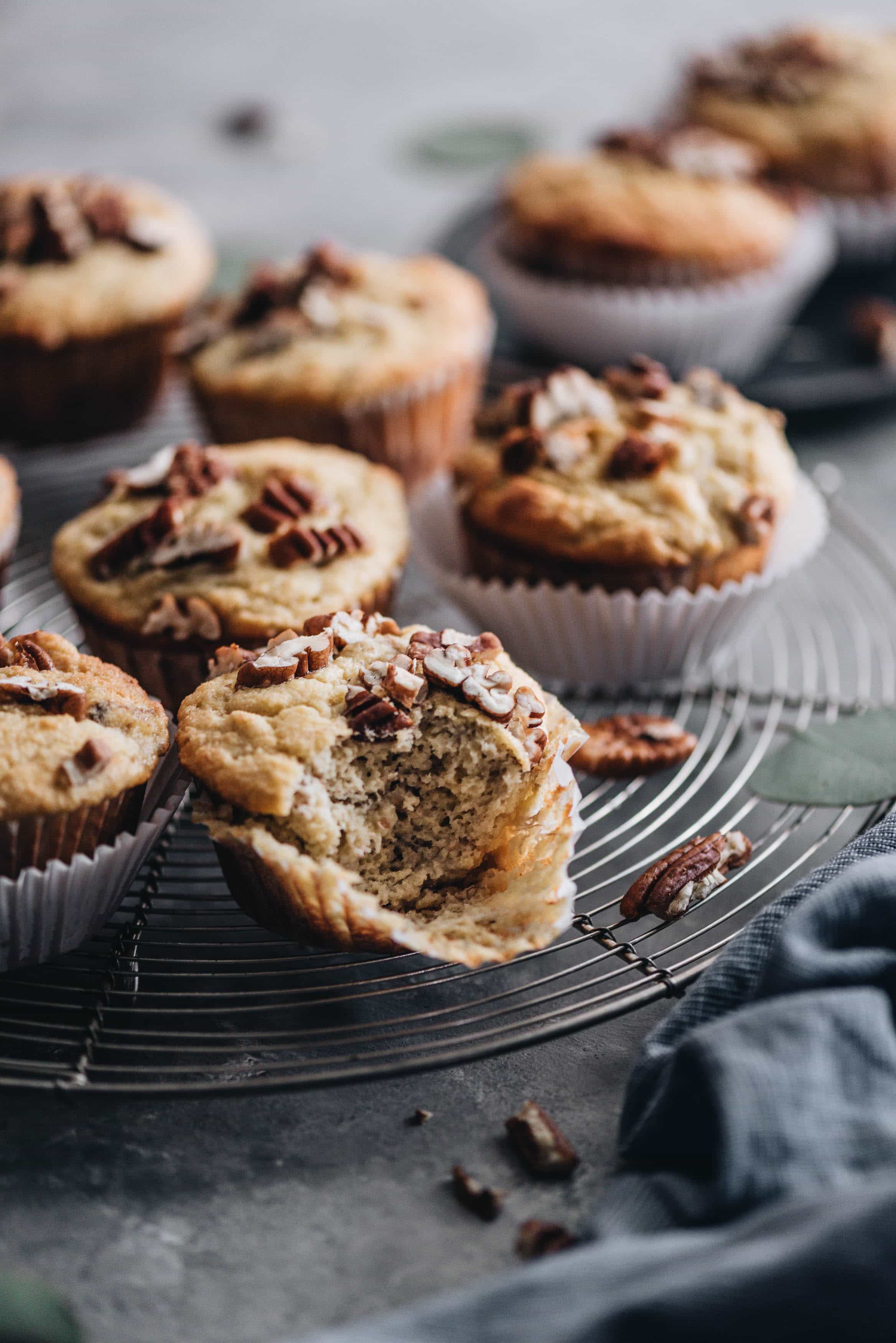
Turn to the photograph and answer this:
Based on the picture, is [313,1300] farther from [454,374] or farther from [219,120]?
[219,120]

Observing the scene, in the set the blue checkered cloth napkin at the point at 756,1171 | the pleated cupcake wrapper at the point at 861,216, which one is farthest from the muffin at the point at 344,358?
the blue checkered cloth napkin at the point at 756,1171

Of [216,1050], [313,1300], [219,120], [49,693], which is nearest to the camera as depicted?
[313,1300]

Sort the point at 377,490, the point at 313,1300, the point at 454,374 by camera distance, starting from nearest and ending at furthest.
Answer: the point at 313,1300
the point at 377,490
the point at 454,374

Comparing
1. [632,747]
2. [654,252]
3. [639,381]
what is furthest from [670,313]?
[632,747]

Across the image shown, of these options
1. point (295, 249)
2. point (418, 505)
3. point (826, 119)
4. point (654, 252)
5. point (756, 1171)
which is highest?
point (826, 119)

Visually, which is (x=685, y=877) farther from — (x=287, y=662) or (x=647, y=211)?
(x=647, y=211)

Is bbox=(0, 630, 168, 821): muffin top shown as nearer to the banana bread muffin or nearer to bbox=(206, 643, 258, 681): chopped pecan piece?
bbox=(206, 643, 258, 681): chopped pecan piece

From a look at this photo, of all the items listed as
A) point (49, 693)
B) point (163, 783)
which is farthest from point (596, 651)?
point (49, 693)

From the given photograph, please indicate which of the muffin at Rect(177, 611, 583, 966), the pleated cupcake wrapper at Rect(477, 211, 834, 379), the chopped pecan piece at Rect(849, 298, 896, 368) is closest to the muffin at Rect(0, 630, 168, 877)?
the muffin at Rect(177, 611, 583, 966)
